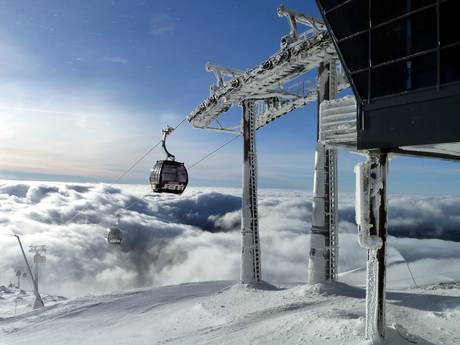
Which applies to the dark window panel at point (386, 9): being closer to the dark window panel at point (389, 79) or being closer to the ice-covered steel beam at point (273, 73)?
the dark window panel at point (389, 79)

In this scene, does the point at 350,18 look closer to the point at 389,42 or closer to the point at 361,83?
the point at 389,42

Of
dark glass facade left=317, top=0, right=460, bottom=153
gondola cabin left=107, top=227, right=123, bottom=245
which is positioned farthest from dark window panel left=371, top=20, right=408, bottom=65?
gondola cabin left=107, top=227, right=123, bottom=245

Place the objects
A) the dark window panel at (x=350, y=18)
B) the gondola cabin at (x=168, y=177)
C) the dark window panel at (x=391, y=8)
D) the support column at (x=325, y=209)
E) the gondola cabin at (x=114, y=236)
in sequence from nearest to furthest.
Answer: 1. the dark window panel at (x=391, y=8)
2. the dark window panel at (x=350, y=18)
3. the support column at (x=325, y=209)
4. the gondola cabin at (x=168, y=177)
5. the gondola cabin at (x=114, y=236)

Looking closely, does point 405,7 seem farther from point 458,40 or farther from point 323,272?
point 323,272

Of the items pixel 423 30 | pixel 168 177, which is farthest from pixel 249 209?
pixel 423 30

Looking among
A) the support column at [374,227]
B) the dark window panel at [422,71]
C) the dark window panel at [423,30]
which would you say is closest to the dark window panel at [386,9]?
the dark window panel at [423,30]

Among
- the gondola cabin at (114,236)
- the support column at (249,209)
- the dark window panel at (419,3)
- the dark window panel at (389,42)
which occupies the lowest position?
the gondola cabin at (114,236)

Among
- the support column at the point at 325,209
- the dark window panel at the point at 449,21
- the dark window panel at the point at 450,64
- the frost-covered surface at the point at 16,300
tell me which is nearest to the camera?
the dark window panel at the point at 449,21
